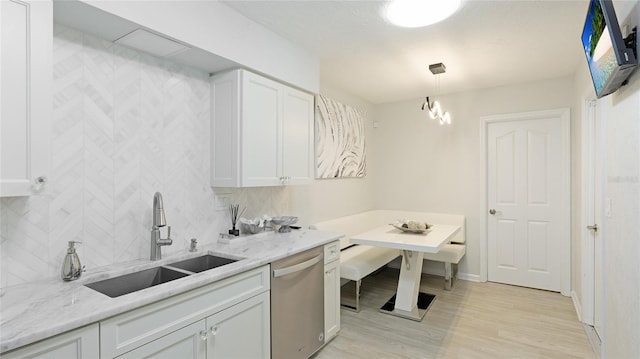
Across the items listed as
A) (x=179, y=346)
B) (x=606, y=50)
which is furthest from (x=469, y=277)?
(x=179, y=346)

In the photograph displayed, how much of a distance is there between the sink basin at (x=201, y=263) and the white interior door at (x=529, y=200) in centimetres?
360

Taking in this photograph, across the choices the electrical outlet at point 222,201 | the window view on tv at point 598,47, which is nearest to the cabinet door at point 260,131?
the electrical outlet at point 222,201

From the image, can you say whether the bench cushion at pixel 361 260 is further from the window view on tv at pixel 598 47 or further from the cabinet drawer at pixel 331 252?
the window view on tv at pixel 598 47

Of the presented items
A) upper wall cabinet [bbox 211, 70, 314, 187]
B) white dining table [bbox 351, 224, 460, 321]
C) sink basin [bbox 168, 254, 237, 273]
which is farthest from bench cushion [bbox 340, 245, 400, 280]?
sink basin [bbox 168, 254, 237, 273]

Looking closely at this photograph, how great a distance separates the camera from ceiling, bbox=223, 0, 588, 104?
2.24 meters

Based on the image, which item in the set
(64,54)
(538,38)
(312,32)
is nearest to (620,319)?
(538,38)

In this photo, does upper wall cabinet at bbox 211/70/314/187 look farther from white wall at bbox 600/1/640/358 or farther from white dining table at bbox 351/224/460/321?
white wall at bbox 600/1/640/358

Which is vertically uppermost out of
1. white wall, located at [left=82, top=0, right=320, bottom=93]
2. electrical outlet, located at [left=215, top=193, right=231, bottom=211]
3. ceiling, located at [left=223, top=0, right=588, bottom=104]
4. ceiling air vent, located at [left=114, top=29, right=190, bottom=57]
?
ceiling, located at [left=223, top=0, right=588, bottom=104]

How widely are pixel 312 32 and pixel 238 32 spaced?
23.9 inches

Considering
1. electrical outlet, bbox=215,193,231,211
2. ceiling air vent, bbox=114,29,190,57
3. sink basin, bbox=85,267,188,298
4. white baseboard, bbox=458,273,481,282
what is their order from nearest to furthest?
sink basin, bbox=85,267,188,298 < ceiling air vent, bbox=114,29,190,57 < electrical outlet, bbox=215,193,231,211 < white baseboard, bbox=458,273,481,282

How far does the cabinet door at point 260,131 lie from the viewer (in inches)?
93.8

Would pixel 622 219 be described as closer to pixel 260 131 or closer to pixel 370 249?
pixel 260 131

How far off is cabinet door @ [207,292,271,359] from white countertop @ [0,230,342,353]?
231 millimetres

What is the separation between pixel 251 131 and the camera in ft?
7.99
